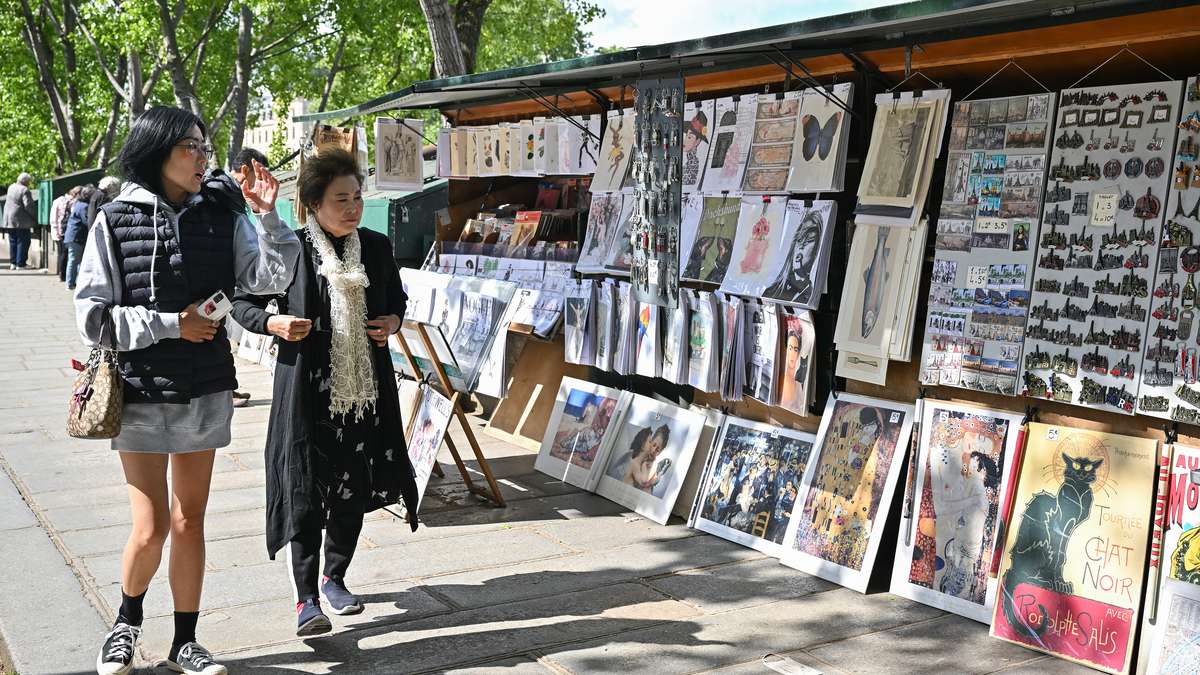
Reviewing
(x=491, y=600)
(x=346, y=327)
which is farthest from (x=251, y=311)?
(x=491, y=600)

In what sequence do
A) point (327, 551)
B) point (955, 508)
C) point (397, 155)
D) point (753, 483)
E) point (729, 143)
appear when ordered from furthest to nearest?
point (397, 155) < point (729, 143) < point (753, 483) < point (955, 508) < point (327, 551)

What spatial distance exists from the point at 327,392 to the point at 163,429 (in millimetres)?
765

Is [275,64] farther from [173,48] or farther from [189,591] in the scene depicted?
[189,591]

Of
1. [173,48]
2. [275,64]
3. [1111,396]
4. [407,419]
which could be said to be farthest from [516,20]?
[1111,396]

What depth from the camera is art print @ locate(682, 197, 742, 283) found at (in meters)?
5.77

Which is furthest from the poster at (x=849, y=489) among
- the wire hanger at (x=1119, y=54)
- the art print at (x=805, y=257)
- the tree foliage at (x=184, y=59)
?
the tree foliage at (x=184, y=59)

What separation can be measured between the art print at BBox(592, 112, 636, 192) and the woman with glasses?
3.02m

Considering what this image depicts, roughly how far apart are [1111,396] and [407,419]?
3.96 metres

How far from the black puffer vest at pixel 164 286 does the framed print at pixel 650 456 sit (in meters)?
2.85

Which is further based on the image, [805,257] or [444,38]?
[444,38]

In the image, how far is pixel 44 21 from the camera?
28078mm

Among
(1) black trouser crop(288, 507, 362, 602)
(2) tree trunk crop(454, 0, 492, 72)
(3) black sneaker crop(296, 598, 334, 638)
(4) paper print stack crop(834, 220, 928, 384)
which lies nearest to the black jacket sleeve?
(1) black trouser crop(288, 507, 362, 602)

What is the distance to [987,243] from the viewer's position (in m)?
4.52

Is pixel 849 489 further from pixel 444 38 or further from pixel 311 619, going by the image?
pixel 444 38
